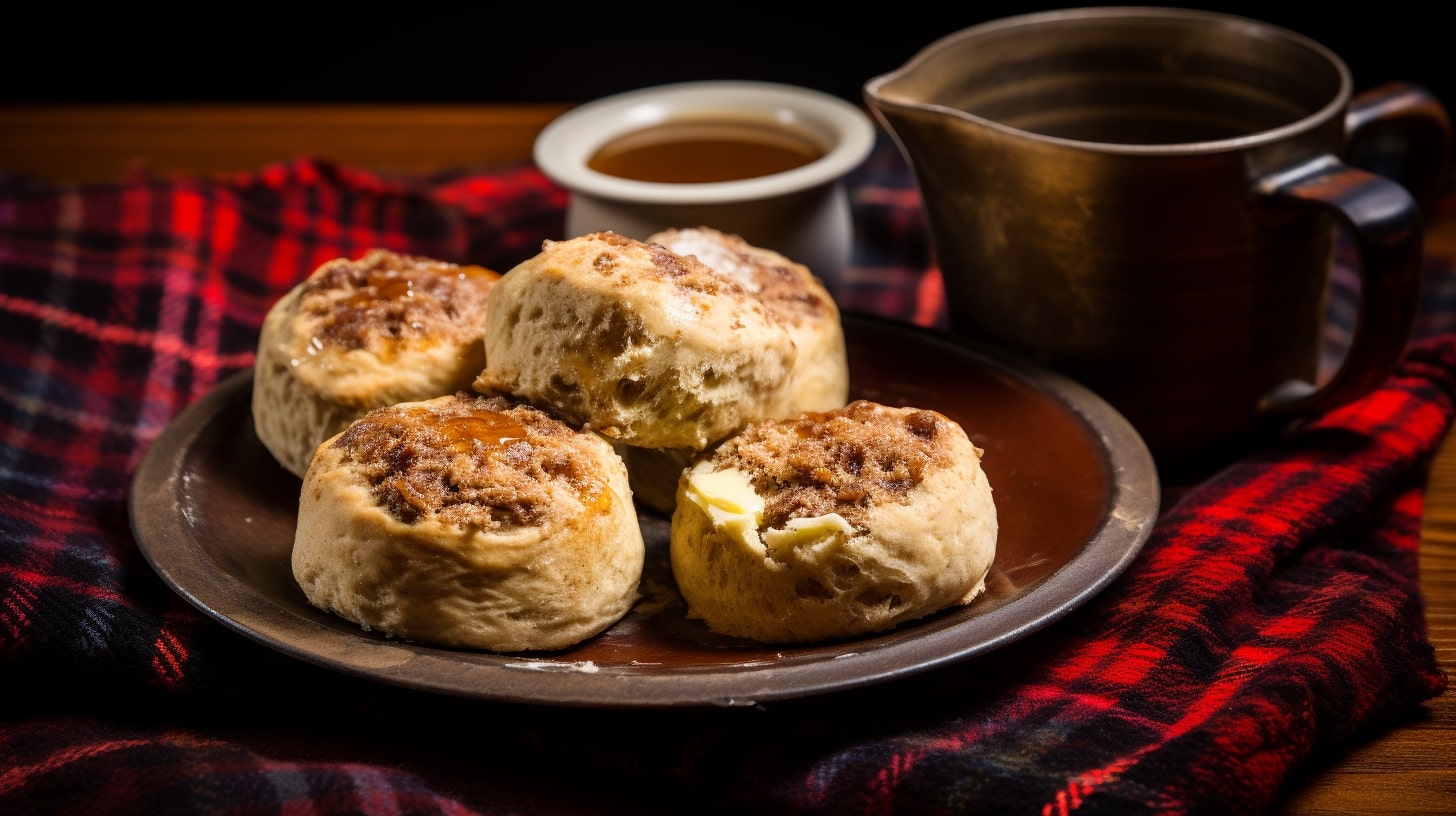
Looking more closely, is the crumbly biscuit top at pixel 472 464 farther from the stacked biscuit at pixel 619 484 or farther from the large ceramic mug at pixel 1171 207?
the large ceramic mug at pixel 1171 207

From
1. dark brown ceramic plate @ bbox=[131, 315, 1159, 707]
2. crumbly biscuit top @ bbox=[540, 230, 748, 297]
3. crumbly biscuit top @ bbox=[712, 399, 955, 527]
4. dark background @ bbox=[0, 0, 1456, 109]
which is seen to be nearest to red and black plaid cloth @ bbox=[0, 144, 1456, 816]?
dark brown ceramic plate @ bbox=[131, 315, 1159, 707]

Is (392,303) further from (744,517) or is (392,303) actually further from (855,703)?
(855,703)

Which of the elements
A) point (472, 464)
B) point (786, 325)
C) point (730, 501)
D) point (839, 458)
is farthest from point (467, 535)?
point (786, 325)

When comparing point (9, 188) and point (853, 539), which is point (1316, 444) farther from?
point (9, 188)

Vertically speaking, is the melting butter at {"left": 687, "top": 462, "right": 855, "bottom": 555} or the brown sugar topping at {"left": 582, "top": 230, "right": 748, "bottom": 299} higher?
the brown sugar topping at {"left": 582, "top": 230, "right": 748, "bottom": 299}

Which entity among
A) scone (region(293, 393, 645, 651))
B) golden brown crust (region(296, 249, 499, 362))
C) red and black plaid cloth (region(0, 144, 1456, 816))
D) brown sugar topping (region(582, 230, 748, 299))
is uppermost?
brown sugar topping (region(582, 230, 748, 299))

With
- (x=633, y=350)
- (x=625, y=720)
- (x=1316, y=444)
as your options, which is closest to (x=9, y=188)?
(x=633, y=350)

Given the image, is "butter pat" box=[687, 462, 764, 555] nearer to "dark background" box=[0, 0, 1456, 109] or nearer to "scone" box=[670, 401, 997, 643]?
"scone" box=[670, 401, 997, 643]
